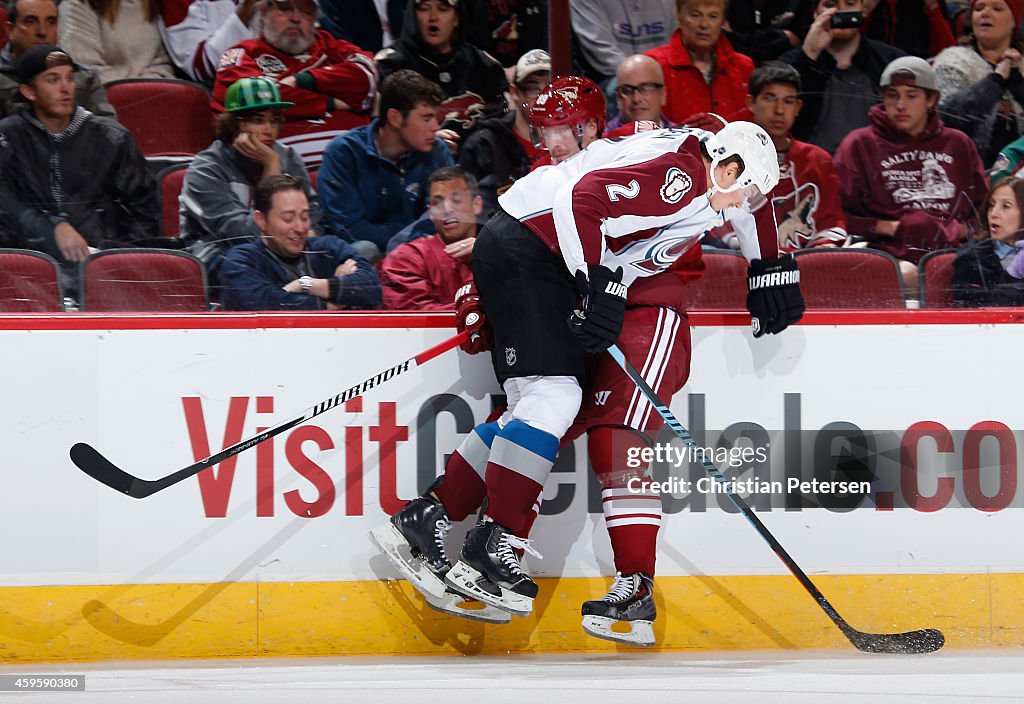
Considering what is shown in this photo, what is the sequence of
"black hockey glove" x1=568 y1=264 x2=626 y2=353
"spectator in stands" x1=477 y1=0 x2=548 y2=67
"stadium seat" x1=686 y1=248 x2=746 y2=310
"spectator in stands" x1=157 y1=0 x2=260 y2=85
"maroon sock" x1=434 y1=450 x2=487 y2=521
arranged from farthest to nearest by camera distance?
"spectator in stands" x1=157 y1=0 x2=260 y2=85, "spectator in stands" x1=477 y1=0 x2=548 y2=67, "stadium seat" x1=686 y1=248 x2=746 y2=310, "maroon sock" x1=434 y1=450 x2=487 y2=521, "black hockey glove" x1=568 y1=264 x2=626 y2=353

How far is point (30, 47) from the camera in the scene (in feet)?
12.1

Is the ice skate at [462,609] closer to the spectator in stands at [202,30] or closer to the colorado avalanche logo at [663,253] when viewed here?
the colorado avalanche logo at [663,253]

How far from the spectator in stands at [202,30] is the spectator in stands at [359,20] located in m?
0.22

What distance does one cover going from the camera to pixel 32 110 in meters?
3.46

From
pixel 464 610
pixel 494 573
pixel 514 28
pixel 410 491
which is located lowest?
pixel 464 610

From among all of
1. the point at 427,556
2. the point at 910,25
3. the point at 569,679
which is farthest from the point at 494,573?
the point at 910,25

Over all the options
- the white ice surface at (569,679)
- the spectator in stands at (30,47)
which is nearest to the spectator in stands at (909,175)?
the white ice surface at (569,679)

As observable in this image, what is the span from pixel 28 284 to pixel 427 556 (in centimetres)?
117

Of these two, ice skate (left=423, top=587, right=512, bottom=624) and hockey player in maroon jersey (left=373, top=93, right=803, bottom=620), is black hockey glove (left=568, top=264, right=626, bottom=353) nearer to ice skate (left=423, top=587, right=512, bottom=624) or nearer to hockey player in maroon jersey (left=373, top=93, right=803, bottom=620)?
hockey player in maroon jersey (left=373, top=93, right=803, bottom=620)

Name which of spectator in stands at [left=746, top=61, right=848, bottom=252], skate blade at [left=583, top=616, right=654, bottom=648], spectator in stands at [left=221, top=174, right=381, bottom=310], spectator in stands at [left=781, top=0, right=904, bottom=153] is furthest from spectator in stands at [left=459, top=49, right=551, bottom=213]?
skate blade at [left=583, top=616, right=654, bottom=648]

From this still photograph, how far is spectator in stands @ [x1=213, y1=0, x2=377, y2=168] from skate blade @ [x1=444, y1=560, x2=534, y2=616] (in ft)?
4.80

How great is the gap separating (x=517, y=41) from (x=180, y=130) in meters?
0.95

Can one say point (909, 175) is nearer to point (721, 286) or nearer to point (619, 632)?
point (721, 286)

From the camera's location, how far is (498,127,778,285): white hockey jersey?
297 cm
